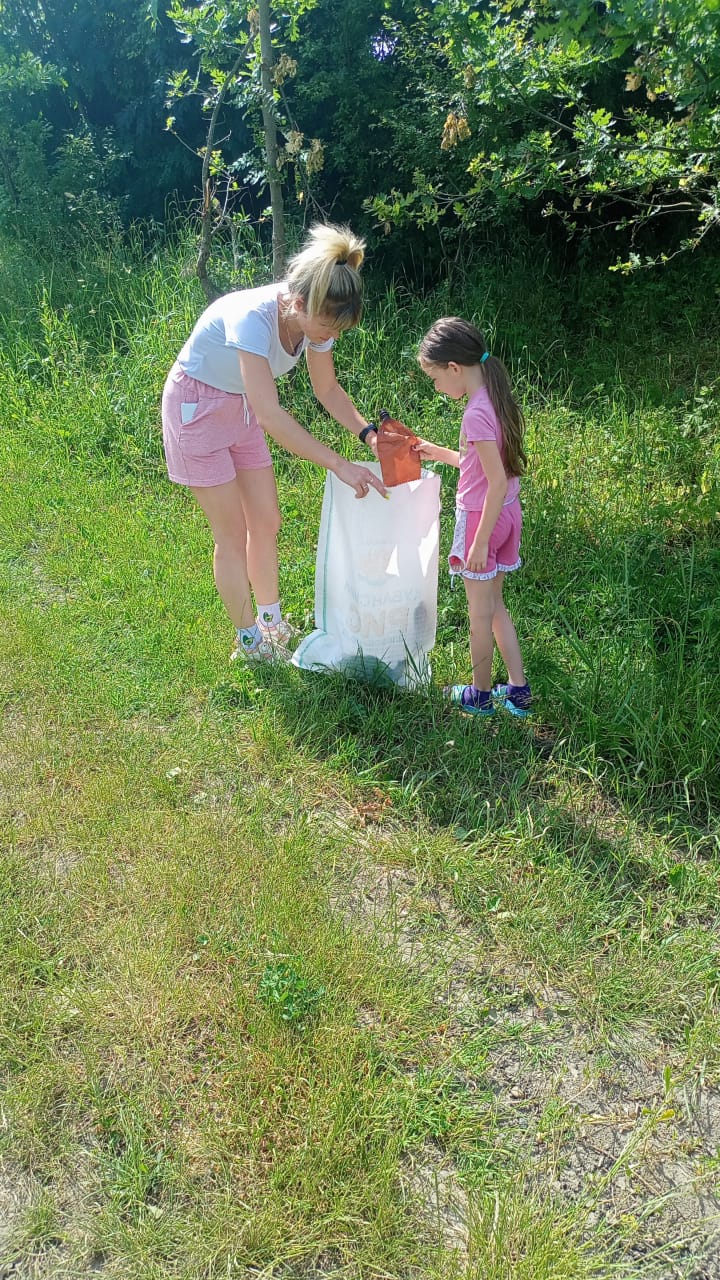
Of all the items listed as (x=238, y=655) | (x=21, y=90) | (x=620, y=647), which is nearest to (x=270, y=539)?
(x=238, y=655)

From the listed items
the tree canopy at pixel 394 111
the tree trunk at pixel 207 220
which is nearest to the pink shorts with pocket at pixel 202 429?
the tree canopy at pixel 394 111

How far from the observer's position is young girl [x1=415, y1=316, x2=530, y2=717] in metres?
2.90

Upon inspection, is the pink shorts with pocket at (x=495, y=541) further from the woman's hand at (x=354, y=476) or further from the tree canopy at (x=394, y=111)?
the tree canopy at (x=394, y=111)

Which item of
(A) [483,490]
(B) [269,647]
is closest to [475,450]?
(A) [483,490]

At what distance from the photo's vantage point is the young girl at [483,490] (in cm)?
290

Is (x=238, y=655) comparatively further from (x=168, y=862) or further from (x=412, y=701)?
(x=168, y=862)

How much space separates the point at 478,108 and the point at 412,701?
3.98 metres

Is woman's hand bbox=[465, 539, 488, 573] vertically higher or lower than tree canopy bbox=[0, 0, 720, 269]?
lower

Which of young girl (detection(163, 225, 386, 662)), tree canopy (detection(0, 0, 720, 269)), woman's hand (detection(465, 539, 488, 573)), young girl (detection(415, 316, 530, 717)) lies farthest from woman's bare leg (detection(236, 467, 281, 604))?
tree canopy (detection(0, 0, 720, 269))

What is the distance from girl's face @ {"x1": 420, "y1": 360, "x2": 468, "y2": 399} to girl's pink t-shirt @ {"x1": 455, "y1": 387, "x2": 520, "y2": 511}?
6 cm

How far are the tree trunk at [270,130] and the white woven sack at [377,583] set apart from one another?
2.46m

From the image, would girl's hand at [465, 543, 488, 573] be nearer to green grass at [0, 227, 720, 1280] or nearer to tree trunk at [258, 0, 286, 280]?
green grass at [0, 227, 720, 1280]

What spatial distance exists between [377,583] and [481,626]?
408mm

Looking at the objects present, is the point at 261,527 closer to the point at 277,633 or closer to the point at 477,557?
the point at 277,633
